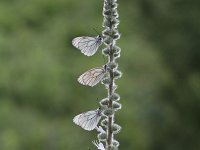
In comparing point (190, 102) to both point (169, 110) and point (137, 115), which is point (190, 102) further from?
point (137, 115)

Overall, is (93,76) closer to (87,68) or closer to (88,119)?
(88,119)

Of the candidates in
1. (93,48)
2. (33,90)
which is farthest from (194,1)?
(93,48)

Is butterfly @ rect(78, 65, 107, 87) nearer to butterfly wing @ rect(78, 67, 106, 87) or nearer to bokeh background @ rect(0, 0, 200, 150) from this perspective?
butterfly wing @ rect(78, 67, 106, 87)

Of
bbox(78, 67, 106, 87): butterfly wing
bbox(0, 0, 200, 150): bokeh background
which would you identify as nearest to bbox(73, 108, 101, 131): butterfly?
bbox(78, 67, 106, 87): butterfly wing

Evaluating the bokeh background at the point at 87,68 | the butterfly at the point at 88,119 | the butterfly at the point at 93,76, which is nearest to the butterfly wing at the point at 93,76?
the butterfly at the point at 93,76

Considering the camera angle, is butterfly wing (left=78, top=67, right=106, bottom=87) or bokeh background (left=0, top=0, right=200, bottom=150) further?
bokeh background (left=0, top=0, right=200, bottom=150)
